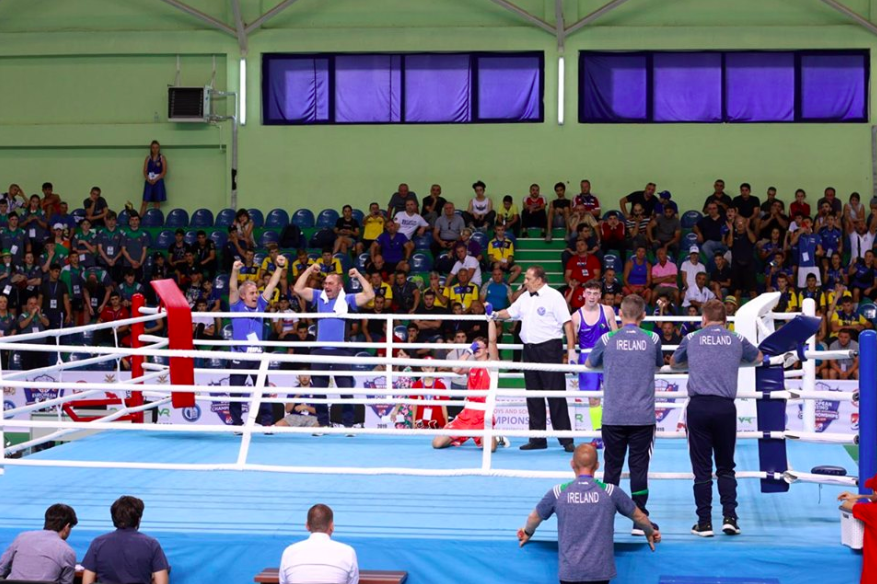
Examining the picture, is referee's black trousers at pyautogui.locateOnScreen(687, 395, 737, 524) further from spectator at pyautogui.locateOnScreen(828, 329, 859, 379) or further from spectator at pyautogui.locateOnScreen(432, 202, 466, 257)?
spectator at pyautogui.locateOnScreen(432, 202, 466, 257)

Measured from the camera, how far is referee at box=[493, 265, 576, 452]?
10.7m

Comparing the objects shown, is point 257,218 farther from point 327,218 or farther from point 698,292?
point 698,292

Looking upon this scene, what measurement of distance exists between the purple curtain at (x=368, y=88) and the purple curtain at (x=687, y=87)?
523 cm

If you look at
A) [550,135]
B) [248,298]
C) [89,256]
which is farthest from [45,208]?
[248,298]

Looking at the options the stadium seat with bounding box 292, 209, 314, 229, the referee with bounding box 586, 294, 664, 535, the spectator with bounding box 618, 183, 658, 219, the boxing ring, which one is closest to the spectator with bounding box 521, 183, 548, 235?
the spectator with bounding box 618, 183, 658, 219

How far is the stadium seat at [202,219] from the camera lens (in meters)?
22.4

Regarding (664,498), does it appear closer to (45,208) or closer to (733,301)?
(733,301)

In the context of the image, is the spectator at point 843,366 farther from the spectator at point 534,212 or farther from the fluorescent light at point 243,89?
the fluorescent light at point 243,89

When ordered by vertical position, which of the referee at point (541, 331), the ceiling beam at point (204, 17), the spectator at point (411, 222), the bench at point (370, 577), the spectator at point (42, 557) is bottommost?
the bench at point (370, 577)

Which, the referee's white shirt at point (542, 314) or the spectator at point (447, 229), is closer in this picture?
the referee's white shirt at point (542, 314)

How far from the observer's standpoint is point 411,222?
21.5 m

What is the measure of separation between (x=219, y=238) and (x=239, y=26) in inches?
175

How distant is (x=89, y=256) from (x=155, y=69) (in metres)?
4.77

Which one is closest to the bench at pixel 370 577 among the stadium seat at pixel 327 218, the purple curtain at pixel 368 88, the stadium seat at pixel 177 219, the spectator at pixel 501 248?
the spectator at pixel 501 248
